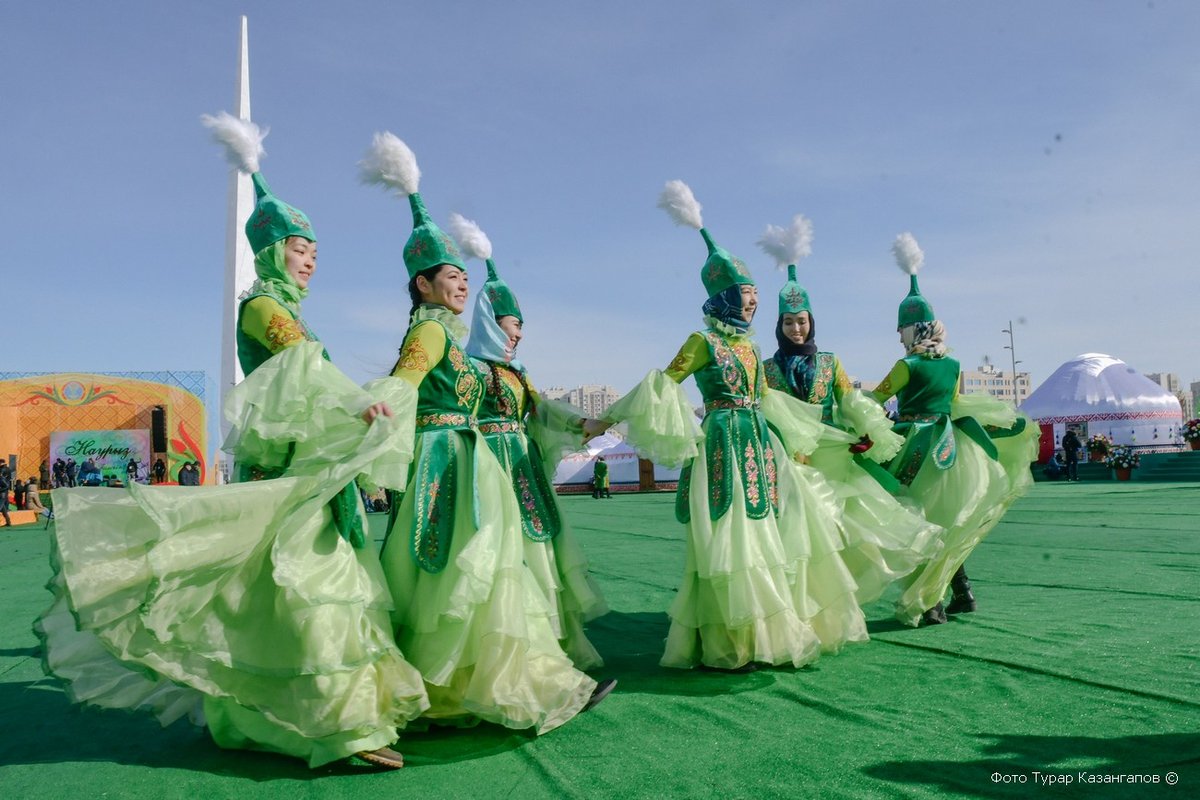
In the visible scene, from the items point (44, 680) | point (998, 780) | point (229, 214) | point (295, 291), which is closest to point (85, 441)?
point (229, 214)

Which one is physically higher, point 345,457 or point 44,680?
point 345,457

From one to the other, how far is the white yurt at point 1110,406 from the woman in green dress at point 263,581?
33496 millimetres

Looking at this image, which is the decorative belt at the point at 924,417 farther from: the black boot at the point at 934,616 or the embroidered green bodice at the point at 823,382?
the black boot at the point at 934,616

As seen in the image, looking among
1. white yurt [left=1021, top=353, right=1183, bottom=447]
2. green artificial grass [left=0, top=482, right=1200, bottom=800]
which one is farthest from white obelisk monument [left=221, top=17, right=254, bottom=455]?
white yurt [left=1021, top=353, right=1183, bottom=447]

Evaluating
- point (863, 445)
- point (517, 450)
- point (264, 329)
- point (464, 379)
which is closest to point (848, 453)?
point (863, 445)

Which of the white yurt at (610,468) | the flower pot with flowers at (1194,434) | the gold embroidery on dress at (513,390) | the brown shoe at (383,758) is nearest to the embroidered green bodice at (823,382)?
the gold embroidery on dress at (513,390)

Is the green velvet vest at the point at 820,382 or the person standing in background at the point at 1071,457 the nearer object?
the green velvet vest at the point at 820,382

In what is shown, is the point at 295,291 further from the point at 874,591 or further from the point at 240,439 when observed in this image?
the point at 874,591

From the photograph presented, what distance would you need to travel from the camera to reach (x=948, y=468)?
5.34m

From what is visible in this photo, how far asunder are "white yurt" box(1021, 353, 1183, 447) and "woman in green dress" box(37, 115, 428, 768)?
110ft

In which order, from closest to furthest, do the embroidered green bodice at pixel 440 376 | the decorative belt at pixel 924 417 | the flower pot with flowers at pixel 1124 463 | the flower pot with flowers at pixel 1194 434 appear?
the embroidered green bodice at pixel 440 376
the decorative belt at pixel 924 417
the flower pot with flowers at pixel 1124 463
the flower pot with flowers at pixel 1194 434

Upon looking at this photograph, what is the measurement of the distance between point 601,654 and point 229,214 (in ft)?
96.5

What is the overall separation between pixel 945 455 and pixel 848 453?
728 mm

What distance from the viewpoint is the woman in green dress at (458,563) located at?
3.25m
